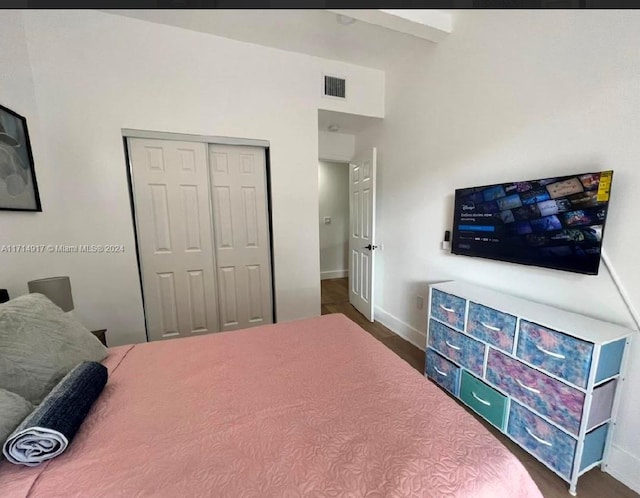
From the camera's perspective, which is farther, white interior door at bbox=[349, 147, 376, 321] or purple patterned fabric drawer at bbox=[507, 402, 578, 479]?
white interior door at bbox=[349, 147, 376, 321]

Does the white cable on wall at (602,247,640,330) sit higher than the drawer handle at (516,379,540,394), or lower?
higher

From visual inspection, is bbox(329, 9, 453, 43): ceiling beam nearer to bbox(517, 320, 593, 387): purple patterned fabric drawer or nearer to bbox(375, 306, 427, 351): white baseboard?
bbox(517, 320, 593, 387): purple patterned fabric drawer

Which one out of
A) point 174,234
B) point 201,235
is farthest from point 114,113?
point 201,235

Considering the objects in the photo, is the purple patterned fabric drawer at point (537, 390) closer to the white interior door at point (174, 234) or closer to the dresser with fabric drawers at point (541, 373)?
the dresser with fabric drawers at point (541, 373)

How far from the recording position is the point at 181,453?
820 mm

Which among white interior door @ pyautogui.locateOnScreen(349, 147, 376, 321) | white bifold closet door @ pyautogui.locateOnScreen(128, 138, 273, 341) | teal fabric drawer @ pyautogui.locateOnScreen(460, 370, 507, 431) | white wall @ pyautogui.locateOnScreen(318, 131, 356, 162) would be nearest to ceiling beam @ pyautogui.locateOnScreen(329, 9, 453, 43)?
white interior door @ pyautogui.locateOnScreen(349, 147, 376, 321)

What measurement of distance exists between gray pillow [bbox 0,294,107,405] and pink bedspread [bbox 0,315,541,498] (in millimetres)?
180

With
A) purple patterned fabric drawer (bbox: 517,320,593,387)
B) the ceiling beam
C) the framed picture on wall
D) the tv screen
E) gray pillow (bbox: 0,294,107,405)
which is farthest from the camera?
the ceiling beam

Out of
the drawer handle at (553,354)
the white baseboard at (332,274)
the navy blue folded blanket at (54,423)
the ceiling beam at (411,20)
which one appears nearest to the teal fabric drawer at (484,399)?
the drawer handle at (553,354)

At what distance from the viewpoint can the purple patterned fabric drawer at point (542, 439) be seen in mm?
1305

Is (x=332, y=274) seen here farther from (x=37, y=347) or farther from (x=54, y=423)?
(x=54, y=423)

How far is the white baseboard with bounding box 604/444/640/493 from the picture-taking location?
131cm

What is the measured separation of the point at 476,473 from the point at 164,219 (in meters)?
2.67

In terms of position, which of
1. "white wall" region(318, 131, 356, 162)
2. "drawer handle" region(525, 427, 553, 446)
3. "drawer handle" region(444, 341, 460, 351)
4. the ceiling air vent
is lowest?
"drawer handle" region(525, 427, 553, 446)
